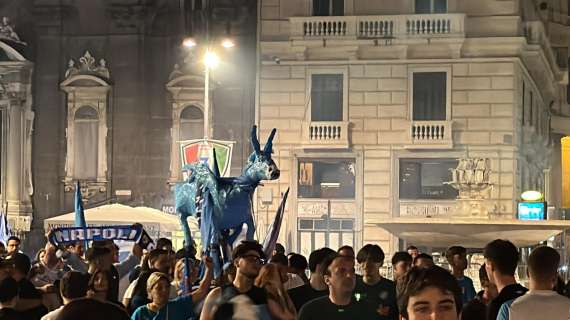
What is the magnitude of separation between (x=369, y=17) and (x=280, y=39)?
104 inches

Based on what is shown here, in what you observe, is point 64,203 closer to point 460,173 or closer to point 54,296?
point 460,173

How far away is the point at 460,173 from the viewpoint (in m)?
31.8

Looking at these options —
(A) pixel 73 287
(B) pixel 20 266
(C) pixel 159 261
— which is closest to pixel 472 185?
(C) pixel 159 261

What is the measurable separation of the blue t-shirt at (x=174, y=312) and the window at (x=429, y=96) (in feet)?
88.4

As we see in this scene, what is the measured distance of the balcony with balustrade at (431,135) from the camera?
36.3 metres

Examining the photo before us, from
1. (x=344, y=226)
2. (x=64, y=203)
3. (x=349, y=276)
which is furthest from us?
(x=64, y=203)

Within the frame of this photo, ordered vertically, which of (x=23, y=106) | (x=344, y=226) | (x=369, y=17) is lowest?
(x=344, y=226)

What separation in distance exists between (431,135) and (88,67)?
33.3ft

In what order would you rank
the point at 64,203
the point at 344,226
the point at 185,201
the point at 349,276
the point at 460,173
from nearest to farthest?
the point at 349,276 < the point at 185,201 < the point at 460,173 < the point at 344,226 < the point at 64,203

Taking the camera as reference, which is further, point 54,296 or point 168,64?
point 168,64

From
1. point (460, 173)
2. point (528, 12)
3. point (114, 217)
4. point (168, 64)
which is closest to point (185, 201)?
point (114, 217)

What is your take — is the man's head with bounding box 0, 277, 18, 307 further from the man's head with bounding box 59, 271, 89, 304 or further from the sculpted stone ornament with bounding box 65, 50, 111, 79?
the sculpted stone ornament with bounding box 65, 50, 111, 79

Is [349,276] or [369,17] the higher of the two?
[369,17]

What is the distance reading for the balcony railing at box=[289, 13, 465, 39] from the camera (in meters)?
36.3
